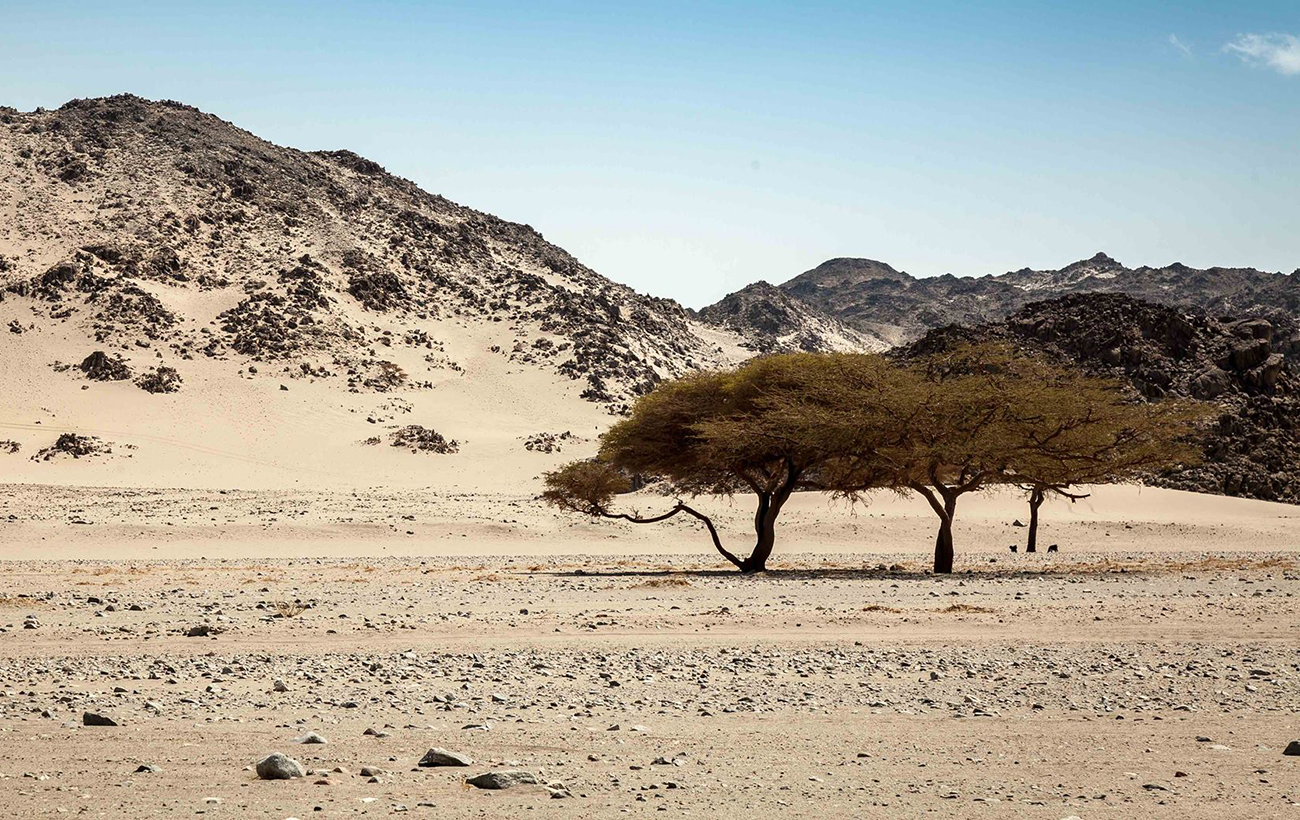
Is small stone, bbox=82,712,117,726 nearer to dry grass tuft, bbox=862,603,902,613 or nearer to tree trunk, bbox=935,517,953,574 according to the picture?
dry grass tuft, bbox=862,603,902,613

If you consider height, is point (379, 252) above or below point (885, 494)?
above

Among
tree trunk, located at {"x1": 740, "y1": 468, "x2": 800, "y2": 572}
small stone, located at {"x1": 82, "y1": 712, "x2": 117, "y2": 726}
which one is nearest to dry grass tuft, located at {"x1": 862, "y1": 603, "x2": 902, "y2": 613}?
tree trunk, located at {"x1": 740, "y1": 468, "x2": 800, "y2": 572}

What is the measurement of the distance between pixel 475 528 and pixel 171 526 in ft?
33.9

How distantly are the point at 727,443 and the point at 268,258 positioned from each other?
270 ft

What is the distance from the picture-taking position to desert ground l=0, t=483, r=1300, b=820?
858cm

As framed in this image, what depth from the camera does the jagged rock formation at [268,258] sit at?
9188cm

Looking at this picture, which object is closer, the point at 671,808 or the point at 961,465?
the point at 671,808

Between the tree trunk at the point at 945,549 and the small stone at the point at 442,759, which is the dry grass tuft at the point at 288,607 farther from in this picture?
the tree trunk at the point at 945,549

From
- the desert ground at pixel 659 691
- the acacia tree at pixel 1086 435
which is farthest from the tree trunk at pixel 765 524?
the acacia tree at pixel 1086 435

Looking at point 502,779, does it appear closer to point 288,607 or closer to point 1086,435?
point 288,607

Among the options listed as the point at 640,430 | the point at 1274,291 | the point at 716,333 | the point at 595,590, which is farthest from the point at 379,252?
the point at 1274,291

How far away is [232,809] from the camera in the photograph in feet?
26.3

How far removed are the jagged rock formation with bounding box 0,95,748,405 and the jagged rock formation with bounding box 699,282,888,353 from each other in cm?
2425

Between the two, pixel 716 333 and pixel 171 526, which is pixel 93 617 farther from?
pixel 716 333
